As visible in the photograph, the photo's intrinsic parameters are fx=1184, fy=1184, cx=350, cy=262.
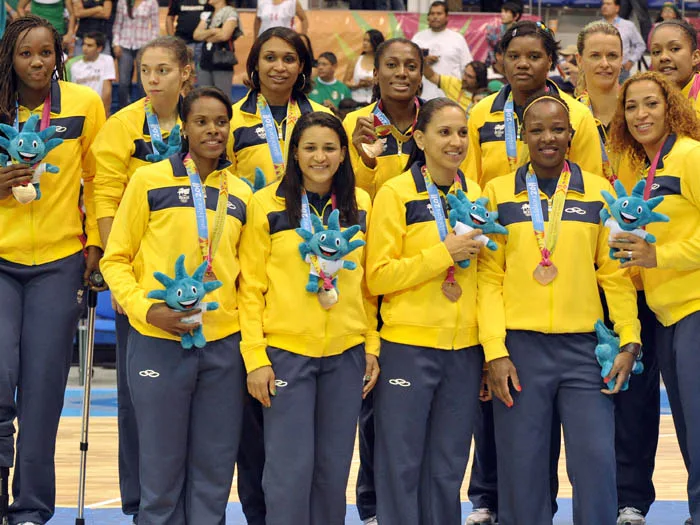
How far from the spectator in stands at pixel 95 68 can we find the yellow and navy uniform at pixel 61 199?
7.02m

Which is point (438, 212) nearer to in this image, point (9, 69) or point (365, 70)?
point (9, 69)

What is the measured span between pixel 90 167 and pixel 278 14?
7.01 meters

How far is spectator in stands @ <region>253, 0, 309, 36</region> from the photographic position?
11.7 m

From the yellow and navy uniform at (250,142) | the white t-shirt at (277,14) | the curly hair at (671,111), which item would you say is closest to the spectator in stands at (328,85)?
the white t-shirt at (277,14)

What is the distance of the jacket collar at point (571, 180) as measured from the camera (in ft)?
14.5

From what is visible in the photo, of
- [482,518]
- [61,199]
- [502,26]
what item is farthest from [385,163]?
[502,26]

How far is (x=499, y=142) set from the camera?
4.87 meters

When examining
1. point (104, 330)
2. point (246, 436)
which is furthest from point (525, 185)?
point (104, 330)

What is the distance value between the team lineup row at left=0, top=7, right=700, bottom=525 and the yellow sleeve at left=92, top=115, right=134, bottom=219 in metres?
0.01

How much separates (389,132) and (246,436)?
4.43 feet

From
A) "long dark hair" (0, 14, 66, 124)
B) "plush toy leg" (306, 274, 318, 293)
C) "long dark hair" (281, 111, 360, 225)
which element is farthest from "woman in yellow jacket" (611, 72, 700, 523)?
"long dark hair" (0, 14, 66, 124)

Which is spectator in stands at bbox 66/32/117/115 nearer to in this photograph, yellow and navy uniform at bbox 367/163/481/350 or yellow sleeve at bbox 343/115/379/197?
yellow sleeve at bbox 343/115/379/197

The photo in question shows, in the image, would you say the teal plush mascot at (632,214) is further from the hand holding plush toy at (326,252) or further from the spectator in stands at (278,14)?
the spectator in stands at (278,14)

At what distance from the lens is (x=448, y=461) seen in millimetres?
4434
